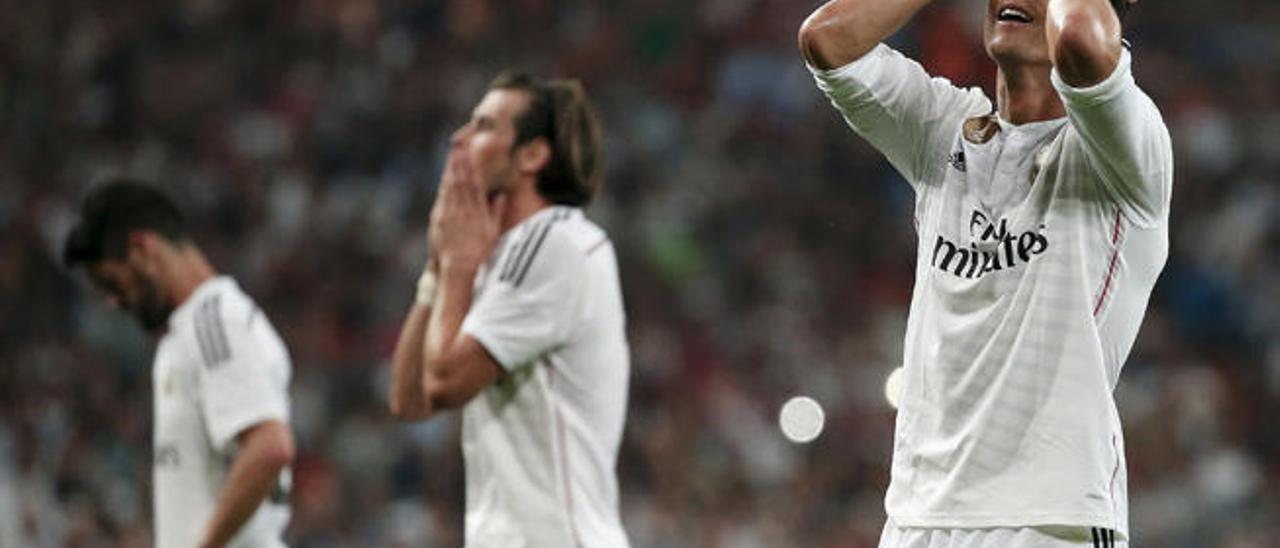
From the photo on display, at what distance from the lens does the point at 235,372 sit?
19.8 feet

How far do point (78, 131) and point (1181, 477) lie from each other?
24.7 feet

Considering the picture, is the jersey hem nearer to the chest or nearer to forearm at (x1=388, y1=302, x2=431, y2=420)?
forearm at (x1=388, y1=302, x2=431, y2=420)

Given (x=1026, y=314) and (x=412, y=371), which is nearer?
→ (x=1026, y=314)

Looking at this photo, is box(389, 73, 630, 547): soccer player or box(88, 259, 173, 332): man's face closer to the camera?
box(389, 73, 630, 547): soccer player

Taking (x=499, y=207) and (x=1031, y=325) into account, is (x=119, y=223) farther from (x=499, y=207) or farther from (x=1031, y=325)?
(x=1031, y=325)

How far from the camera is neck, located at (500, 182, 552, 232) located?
5.25 metres

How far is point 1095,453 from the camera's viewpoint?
147 inches

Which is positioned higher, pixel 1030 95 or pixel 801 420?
pixel 1030 95

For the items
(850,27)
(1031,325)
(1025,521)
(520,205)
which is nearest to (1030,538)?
(1025,521)

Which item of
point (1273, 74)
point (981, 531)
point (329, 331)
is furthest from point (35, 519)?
point (981, 531)

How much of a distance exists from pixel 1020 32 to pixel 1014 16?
30 mm

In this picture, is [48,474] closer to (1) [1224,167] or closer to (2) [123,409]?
(2) [123,409]

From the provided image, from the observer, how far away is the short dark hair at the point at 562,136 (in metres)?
5.32

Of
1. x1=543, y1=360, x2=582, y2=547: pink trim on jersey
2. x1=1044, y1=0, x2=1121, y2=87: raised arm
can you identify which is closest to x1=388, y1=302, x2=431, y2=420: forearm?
x1=543, y1=360, x2=582, y2=547: pink trim on jersey
